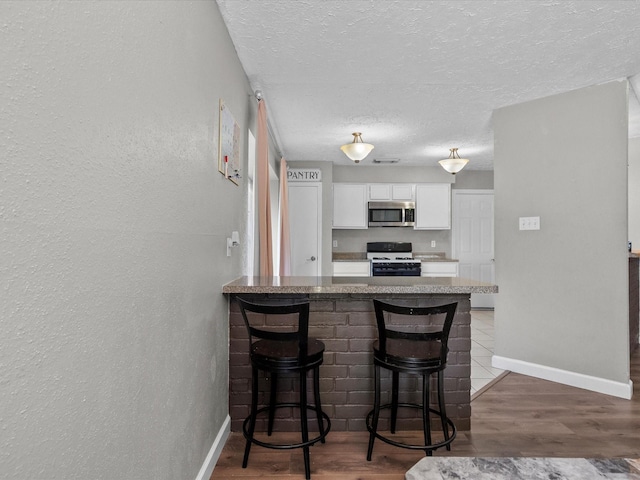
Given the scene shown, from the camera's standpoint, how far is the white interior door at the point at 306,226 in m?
5.42

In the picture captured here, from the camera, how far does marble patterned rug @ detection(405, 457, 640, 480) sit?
0.84 m

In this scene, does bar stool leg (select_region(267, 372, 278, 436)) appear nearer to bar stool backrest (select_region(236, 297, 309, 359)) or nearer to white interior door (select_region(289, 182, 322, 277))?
bar stool backrest (select_region(236, 297, 309, 359))

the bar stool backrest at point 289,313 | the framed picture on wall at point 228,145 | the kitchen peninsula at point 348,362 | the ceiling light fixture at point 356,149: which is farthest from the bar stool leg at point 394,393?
the ceiling light fixture at point 356,149

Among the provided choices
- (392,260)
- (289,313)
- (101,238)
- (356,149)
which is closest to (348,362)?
(289,313)

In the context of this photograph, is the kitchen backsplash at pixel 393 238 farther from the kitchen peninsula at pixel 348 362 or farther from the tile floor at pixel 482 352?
the kitchen peninsula at pixel 348 362

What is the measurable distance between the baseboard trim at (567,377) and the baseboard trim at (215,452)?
2562 mm

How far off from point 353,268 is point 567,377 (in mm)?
3171

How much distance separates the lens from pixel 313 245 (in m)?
5.45

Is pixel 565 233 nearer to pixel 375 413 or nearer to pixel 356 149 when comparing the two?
pixel 356 149

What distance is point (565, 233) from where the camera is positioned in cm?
304

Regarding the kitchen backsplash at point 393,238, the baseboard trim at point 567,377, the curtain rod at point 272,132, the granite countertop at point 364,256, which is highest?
the curtain rod at point 272,132

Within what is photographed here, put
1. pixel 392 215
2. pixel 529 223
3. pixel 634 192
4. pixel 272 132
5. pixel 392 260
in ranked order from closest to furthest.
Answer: pixel 529 223, pixel 272 132, pixel 634 192, pixel 392 260, pixel 392 215

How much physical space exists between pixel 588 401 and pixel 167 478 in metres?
2.93

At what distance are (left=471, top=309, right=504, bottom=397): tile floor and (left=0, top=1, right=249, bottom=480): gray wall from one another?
96.2 inches
